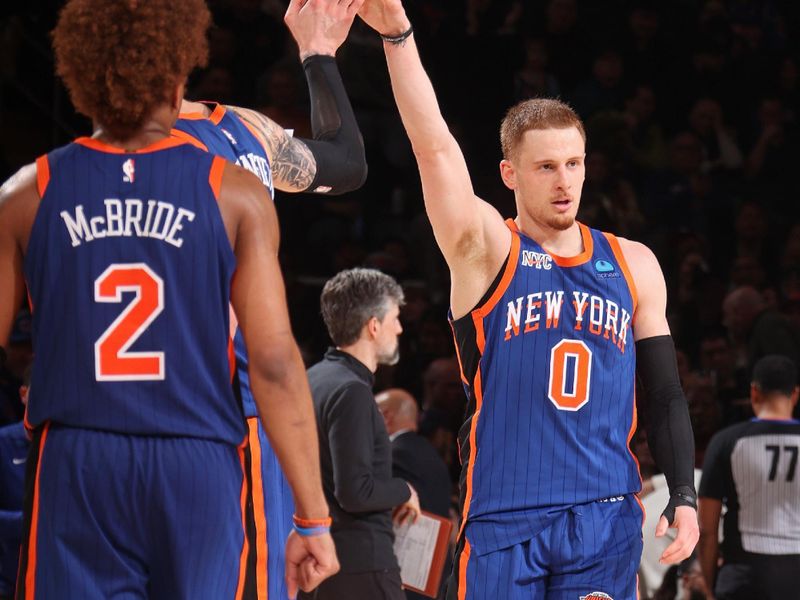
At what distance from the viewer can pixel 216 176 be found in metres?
2.71

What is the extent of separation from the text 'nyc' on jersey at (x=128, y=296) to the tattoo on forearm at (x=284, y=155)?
2.50ft

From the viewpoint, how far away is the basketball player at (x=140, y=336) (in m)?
2.60

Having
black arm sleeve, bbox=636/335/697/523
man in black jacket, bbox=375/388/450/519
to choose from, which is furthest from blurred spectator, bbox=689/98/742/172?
black arm sleeve, bbox=636/335/697/523

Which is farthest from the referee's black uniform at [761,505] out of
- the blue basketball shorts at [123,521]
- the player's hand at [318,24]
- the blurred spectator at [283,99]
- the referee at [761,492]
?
the blue basketball shorts at [123,521]

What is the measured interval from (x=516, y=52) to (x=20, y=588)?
8759mm

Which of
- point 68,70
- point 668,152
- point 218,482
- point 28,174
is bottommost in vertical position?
point 218,482

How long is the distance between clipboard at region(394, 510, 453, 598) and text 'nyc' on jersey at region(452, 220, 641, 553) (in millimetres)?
2007

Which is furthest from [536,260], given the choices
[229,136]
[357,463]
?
[357,463]

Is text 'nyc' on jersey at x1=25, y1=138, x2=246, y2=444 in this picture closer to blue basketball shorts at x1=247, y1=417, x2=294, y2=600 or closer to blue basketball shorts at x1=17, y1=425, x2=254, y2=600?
blue basketball shorts at x1=17, y1=425, x2=254, y2=600

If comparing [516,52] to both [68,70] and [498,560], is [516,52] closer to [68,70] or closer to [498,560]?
[498,560]

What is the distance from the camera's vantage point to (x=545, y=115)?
13.8 feet

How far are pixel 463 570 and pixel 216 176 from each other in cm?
169

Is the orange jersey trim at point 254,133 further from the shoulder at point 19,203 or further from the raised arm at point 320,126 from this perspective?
the shoulder at point 19,203

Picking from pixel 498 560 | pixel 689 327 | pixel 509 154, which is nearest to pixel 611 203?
pixel 689 327
